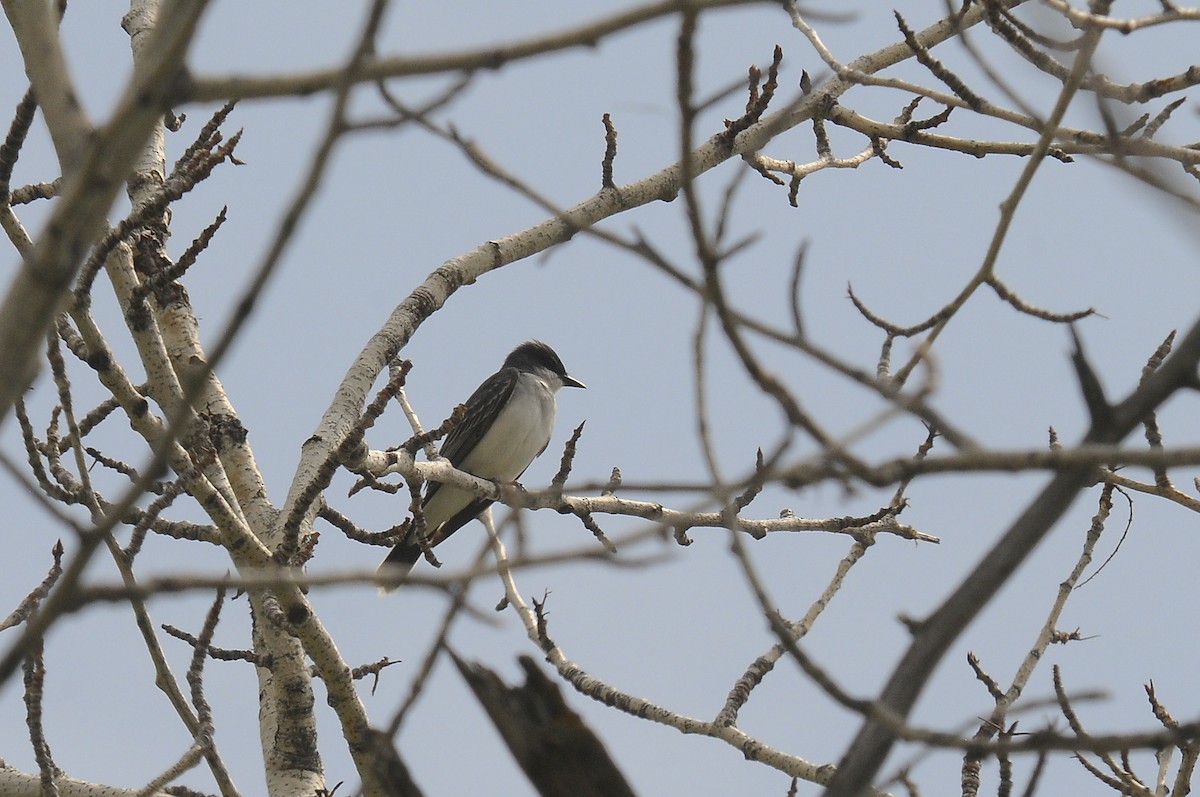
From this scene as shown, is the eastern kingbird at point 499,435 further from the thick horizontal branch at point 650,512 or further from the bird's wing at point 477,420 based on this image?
the thick horizontal branch at point 650,512

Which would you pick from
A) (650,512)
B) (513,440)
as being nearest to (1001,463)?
(650,512)

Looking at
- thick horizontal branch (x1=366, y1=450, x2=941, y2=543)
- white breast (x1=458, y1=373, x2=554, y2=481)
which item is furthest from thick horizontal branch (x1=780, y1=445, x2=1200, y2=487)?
white breast (x1=458, y1=373, x2=554, y2=481)

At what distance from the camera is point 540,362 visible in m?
12.5

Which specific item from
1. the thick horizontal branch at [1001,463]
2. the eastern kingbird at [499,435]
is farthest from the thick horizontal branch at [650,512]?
the thick horizontal branch at [1001,463]

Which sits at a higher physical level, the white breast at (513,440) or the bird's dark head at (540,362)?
the bird's dark head at (540,362)

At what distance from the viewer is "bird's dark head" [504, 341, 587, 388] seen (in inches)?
489

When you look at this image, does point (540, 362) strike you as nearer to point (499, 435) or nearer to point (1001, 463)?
point (499, 435)

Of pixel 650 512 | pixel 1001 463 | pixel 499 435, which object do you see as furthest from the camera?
pixel 499 435

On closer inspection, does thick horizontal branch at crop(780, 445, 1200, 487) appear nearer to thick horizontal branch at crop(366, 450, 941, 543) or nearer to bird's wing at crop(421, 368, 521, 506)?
thick horizontal branch at crop(366, 450, 941, 543)

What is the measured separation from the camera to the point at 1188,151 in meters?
4.86

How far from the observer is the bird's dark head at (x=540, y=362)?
1241cm

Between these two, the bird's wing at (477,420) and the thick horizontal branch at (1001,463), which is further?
the bird's wing at (477,420)

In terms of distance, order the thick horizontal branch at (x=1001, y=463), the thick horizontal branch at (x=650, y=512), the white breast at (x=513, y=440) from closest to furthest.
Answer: the thick horizontal branch at (x=1001, y=463) < the thick horizontal branch at (x=650, y=512) < the white breast at (x=513, y=440)

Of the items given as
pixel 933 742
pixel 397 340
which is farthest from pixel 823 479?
pixel 397 340
